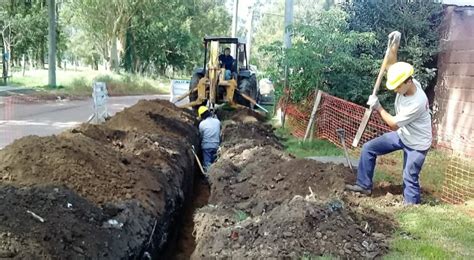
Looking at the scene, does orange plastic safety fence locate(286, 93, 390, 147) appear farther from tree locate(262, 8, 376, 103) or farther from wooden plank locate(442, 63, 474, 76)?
wooden plank locate(442, 63, 474, 76)

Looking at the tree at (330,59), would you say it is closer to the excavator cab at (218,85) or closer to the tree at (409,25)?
the tree at (409,25)

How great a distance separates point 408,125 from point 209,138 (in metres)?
5.77

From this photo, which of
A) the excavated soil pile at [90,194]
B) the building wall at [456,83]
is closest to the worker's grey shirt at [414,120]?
the excavated soil pile at [90,194]

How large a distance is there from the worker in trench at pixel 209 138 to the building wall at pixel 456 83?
16.1ft

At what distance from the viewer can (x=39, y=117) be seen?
639 inches

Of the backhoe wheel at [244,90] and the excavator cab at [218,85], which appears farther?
the backhoe wheel at [244,90]

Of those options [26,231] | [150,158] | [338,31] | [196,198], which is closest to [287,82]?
[338,31]

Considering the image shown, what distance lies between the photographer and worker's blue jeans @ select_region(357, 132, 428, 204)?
596 centimetres

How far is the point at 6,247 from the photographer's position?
400cm

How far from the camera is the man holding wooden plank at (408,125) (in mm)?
5758

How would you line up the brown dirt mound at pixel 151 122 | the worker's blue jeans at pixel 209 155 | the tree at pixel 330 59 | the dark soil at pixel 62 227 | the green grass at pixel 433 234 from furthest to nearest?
the worker's blue jeans at pixel 209 155 → the tree at pixel 330 59 → the brown dirt mound at pixel 151 122 → the green grass at pixel 433 234 → the dark soil at pixel 62 227

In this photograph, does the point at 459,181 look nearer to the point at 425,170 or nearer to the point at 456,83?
the point at 425,170

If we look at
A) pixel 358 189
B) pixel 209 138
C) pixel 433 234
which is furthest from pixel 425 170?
pixel 209 138

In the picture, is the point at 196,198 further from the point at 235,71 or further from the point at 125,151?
the point at 235,71
